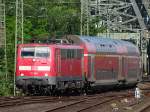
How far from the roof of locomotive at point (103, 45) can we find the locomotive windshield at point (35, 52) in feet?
12.2

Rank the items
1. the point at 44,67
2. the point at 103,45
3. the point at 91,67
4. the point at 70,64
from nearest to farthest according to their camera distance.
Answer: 1. the point at 44,67
2. the point at 70,64
3. the point at 91,67
4. the point at 103,45

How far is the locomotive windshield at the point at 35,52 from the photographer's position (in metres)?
33.1

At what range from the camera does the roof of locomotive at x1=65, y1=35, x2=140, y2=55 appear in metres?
36.8

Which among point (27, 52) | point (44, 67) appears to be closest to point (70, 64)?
point (44, 67)

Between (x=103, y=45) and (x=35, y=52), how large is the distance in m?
7.24

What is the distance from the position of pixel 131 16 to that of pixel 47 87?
75.3m

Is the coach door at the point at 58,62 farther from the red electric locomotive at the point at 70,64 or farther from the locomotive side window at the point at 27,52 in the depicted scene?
the locomotive side window at the point at 27,52

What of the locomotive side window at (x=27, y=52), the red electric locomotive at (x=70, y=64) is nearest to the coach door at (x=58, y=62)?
the red electric locomotive at (x=70, y=64)

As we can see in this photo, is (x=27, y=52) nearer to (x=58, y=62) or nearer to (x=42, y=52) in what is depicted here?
(x=42, y=52)

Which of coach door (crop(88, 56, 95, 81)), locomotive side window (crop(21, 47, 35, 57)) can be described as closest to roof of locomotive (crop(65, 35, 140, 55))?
coach door (crop(88, 56, 95, 81))

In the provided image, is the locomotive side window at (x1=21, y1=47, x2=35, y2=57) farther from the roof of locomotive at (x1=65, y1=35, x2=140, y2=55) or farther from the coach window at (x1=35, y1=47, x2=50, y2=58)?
the roof of locomotive at (x1=65, y1=35, x2=140, y2=55)

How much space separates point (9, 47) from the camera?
40875mm

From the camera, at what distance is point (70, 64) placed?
3469cm

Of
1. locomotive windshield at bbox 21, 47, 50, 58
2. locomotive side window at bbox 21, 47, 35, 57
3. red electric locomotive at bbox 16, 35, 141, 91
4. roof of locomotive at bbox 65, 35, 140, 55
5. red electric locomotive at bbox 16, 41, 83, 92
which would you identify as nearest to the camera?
red electric locomotive at bbox 16, 41, 83, 92
